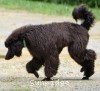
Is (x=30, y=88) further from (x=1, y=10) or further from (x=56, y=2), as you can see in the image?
(x=56, y=2)

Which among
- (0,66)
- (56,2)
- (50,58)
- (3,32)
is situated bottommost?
(56,2)

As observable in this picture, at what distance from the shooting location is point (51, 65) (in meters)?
12.3

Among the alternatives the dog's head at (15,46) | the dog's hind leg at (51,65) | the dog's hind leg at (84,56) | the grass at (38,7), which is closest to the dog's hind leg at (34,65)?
the dog's hind leg at (51,65)


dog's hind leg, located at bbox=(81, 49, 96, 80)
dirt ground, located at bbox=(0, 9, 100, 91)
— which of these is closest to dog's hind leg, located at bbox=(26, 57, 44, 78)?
dirt ground, located at bbox=(0, 9, 100, 91)

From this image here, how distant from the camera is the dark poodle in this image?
12297 mm

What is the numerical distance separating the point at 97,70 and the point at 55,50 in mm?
2368

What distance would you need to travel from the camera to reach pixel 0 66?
48.6 ft

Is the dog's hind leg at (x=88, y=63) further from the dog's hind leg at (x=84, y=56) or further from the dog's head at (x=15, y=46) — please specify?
the dog's head at (x=15, y=46)

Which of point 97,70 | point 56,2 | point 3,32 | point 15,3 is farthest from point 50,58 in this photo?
point 56,2

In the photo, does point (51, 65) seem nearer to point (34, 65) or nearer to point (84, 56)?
point (34, 65)

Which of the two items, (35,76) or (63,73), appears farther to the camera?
(63,73)

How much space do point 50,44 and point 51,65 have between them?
41cm

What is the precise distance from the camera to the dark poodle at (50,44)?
12.3 m

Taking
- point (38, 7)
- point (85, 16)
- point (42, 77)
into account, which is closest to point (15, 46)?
point (42, 77)
